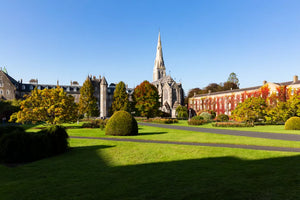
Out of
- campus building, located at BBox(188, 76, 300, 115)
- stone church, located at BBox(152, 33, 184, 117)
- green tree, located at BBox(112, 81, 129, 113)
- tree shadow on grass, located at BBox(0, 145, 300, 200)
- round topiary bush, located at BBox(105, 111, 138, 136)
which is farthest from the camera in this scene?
stone church, located at BBox(152, 33, 184, 117)

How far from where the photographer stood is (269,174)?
761 centimetres

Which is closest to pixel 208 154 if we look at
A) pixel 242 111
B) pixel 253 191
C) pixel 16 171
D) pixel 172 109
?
pixel 253 191

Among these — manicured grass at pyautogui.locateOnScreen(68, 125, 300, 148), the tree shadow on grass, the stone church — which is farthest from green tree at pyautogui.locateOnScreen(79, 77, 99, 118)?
the tree shadow on grass

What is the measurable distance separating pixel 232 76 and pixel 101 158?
103 metres

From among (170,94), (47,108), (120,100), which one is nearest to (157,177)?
(47,108)

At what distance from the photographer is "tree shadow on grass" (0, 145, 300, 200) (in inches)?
229

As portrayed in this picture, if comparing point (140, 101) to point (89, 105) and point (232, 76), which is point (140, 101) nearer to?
point (89, 105)

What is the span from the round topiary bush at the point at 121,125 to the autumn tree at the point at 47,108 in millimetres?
11138

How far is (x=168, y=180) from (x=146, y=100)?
51095 millimetres

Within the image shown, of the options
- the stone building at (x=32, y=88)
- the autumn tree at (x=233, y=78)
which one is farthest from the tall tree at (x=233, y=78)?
the stone building at (x=32, y=88)

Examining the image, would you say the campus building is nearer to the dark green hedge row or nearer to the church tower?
the church tower

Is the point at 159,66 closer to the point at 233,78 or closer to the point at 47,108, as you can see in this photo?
the point at 233,78

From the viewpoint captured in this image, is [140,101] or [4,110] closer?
[4,110]

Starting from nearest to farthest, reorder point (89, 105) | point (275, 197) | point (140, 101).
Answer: point (275, 197)
point (140, 101)
point (89, 105)
